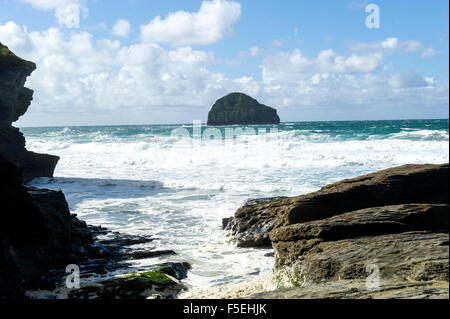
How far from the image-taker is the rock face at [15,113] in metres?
21.7

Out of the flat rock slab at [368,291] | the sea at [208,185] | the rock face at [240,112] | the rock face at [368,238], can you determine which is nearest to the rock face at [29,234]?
the sea at [208,185]

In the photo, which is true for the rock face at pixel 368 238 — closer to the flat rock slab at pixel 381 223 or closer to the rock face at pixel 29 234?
the flat rock slab at pixel 381 223

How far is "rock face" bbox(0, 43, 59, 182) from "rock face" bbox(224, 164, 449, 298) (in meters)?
17.9

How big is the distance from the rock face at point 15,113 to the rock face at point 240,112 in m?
96.7

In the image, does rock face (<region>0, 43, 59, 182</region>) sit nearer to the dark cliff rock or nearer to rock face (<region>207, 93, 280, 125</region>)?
the dark cliff rock

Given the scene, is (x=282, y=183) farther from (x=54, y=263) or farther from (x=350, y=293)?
(x=350, y=293)

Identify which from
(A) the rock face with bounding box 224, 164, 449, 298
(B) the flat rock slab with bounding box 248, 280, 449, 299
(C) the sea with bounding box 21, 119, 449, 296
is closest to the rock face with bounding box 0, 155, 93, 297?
(C) the sea with bounding box 21, 119, 449, 296

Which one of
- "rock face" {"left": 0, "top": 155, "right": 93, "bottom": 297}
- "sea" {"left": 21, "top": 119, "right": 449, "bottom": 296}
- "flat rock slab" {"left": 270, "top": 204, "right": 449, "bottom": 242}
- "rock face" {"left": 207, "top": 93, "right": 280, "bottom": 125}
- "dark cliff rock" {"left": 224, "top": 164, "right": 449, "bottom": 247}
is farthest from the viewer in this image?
"rock face" {"left": 207, "top": 93, "right": 280, "bottom": 125}

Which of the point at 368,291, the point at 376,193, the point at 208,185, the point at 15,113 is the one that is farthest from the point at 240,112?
the point at 368,291

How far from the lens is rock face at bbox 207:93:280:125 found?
120688 mm
